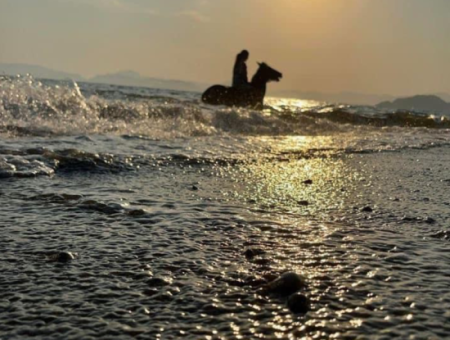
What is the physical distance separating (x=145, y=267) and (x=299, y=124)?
39.6ft

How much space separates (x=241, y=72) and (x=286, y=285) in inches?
674

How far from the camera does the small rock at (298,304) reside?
175cm

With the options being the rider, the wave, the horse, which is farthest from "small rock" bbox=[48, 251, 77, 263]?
the rider

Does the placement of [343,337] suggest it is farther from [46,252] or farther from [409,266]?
[46,252]

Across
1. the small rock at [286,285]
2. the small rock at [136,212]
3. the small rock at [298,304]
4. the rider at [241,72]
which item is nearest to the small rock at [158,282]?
the small rock at [286,285]

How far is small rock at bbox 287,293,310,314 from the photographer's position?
1.75m

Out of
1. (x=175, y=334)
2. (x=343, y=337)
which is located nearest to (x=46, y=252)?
(x=175, y=334)

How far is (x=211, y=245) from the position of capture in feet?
8.47

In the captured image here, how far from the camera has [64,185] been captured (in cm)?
426

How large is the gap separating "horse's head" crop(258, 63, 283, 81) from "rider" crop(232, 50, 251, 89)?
2.35 feet

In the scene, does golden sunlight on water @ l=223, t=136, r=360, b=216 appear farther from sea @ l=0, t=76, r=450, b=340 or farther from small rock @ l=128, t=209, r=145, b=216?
small rock @ l=128, t=209, r=145, b=216

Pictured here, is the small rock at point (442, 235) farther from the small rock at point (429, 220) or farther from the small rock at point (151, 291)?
the small rock at point (151, 291)

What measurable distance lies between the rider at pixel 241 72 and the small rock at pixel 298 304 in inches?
664

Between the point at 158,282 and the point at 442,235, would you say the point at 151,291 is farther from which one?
the point at 442,235
